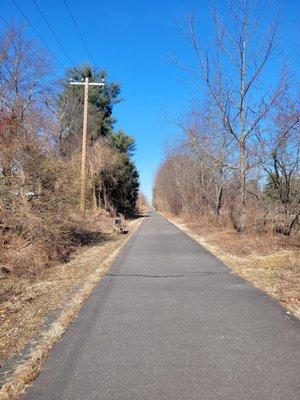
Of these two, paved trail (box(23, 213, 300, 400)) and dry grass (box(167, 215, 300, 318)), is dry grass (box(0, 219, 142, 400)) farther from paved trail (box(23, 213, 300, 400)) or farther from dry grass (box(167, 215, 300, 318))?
dry grass (box(167, 215, 300, 318))

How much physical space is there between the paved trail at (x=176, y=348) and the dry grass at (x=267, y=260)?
37cm

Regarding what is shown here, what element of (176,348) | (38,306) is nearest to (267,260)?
(38,306)

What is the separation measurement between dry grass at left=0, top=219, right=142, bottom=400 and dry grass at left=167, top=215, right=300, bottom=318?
339 cm

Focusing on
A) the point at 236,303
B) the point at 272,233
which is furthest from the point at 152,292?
the point at 272,233

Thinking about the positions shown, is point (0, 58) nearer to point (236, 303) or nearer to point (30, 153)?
point (30, 153)

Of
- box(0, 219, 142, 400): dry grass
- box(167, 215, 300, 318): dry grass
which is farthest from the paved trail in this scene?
box(167, 215, 300, 318): dry grass

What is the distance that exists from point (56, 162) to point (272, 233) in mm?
8655

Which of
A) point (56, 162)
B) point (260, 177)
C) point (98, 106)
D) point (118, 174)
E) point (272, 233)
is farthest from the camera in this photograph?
point (98, 106)

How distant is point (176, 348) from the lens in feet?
15.9

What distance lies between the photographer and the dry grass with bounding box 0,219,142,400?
4430 millimetres

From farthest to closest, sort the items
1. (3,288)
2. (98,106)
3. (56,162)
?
(98,106) → (56,162) → (3,288)

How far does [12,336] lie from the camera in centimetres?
562

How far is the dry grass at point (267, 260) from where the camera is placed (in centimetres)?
771

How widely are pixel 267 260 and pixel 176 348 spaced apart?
696 cm
